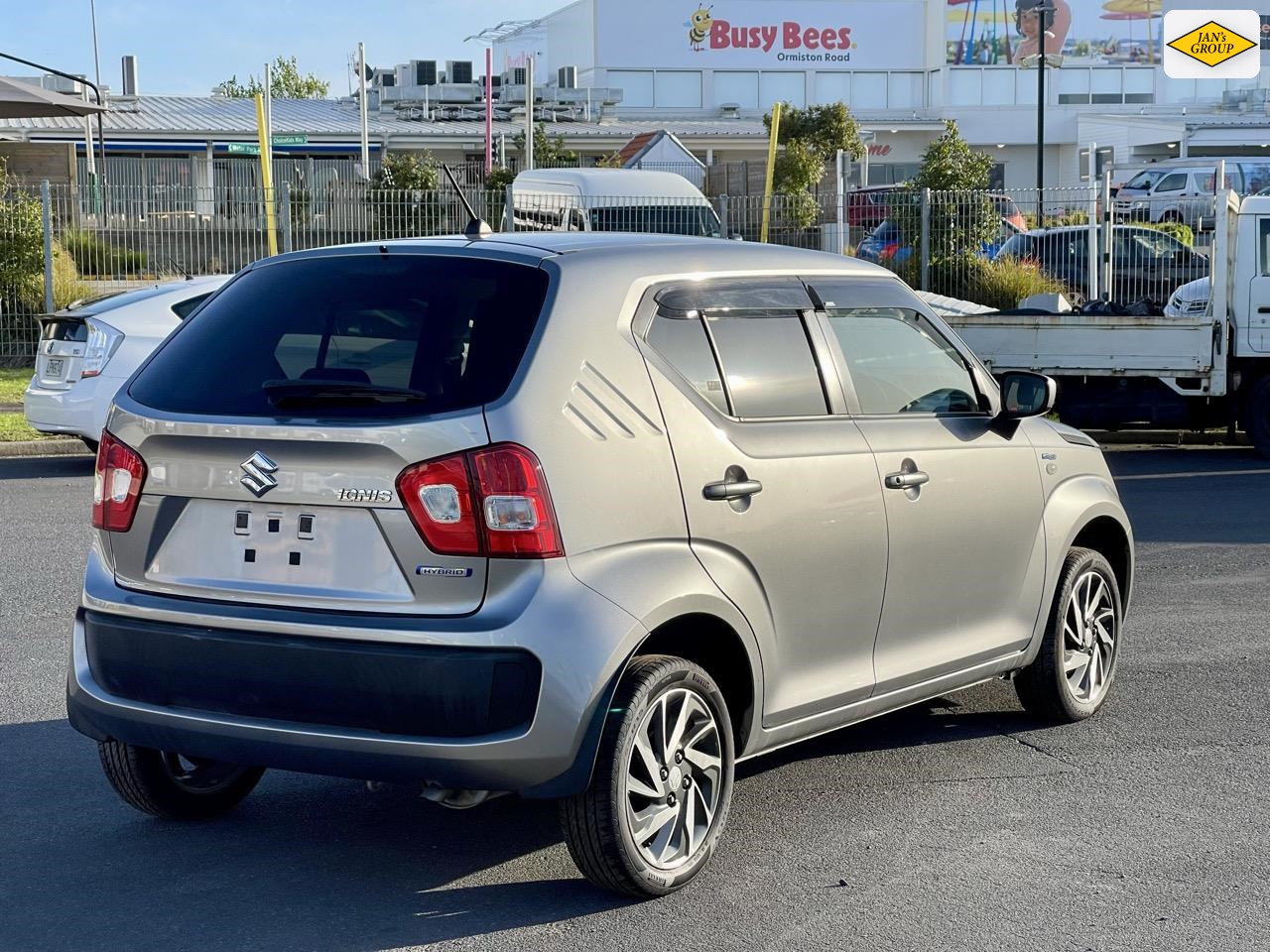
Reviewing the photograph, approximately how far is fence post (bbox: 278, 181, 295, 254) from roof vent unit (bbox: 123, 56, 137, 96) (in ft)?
145

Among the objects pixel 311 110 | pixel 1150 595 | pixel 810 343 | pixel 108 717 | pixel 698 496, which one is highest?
pixel 311 110

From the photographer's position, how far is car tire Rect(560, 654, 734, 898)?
429 cm

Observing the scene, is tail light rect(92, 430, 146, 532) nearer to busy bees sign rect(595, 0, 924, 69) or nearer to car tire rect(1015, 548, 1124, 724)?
car tire rect(1015, 548, 1124, 724)

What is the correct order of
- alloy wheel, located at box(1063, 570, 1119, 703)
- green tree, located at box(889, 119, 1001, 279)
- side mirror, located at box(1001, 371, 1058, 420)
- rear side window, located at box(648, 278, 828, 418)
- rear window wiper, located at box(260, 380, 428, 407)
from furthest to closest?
green tree, located at box(889, 119, 1001, 279) < alloy wheel, located at box(1063, 570, 1119, 703) < side mirror, located at box(1001, 371, 1058, 420) < rear side window, located at box(648, 278, 828, 418) < rear window wiper, located at box(260, 380, 428, 407)

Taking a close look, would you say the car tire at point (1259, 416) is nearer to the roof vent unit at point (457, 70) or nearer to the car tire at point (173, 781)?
the car tire at point (173, 781)

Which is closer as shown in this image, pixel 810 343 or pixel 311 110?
pixel 810 343

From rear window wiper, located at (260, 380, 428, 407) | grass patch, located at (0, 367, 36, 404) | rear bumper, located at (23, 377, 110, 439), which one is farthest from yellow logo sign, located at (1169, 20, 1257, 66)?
rear window wiper, located at (260, 380, 428, 407)

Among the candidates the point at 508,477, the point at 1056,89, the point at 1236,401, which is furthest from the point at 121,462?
the point at 1056,89

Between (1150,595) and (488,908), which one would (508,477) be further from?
(1150,595)

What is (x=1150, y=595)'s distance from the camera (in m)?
8.99

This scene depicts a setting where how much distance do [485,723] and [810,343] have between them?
5.53 feet

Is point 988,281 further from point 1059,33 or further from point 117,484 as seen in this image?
point 1059,33

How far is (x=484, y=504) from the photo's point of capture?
411 centimetres

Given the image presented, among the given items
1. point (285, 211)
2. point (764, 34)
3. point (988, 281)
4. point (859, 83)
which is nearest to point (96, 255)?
point (285, 211)
